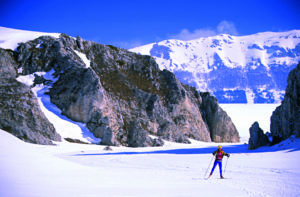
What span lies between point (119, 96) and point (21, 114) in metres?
18.5

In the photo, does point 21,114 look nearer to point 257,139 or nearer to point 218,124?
point 257,139

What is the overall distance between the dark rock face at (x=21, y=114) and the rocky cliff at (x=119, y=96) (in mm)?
4766

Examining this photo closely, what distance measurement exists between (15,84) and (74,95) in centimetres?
778

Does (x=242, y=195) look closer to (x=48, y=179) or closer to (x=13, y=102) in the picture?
(x=48, y=179)

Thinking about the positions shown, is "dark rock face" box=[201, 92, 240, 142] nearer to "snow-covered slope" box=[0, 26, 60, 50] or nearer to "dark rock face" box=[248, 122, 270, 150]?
"dark rock face" box=[248, 122, 270, 150]

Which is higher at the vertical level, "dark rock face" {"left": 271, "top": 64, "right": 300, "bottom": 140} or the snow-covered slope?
the snow-covered slope

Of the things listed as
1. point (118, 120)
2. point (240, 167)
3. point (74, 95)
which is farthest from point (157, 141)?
point (240, 167)

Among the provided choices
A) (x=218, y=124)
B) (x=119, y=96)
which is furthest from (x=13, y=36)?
(x=218, y=124)

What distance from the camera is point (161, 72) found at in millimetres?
61562

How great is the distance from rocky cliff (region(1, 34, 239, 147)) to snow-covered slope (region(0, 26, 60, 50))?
168 centimetres

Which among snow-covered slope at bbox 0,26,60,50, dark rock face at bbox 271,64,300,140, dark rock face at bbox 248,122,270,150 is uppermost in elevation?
snow-covered slope at bbox 0,26,60,50

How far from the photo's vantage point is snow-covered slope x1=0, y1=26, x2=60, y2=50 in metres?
44.3

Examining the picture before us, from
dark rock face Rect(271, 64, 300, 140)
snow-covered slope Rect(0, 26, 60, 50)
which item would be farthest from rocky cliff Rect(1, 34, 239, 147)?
dark rock face Rect(271, 64, 300, 140)

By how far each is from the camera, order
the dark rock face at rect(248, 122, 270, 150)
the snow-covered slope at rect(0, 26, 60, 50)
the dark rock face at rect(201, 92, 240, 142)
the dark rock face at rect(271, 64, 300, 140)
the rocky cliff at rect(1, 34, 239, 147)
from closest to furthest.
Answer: the dark rock face at rect(271, 64, 300, 140)
the dark rock face at rect(248, 122, 270, 150)
the rocky cliff at rect(1, 34, 239, 147)
the snow-covered slope at rect(0, 26, 60, 50)
the dark rock face at rect(201, 92, 240, 142)
